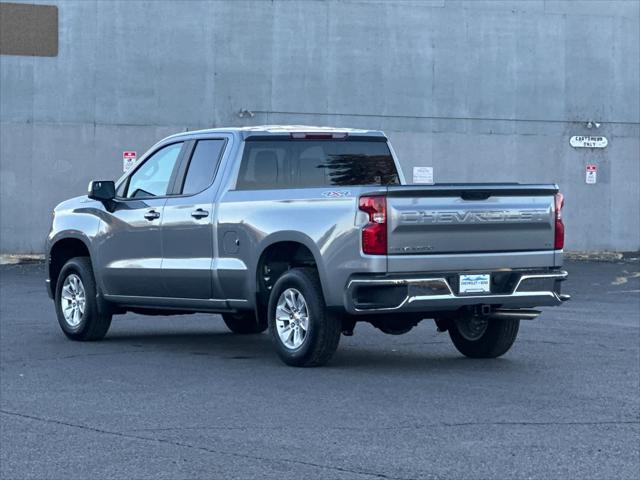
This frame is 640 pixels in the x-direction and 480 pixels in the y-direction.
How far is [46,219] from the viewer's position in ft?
101

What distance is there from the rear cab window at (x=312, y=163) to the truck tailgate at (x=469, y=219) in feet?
6.20

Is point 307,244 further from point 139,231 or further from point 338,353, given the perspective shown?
point 139,231

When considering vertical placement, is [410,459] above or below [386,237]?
below

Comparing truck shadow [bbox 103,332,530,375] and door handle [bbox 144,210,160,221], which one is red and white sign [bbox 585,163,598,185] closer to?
truck shadow [bbox 103,332,530,375]

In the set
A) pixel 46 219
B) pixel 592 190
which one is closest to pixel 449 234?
pixel 46 219

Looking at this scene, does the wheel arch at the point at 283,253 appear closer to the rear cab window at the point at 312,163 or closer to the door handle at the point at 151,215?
the rear cab window at the point at 312,163

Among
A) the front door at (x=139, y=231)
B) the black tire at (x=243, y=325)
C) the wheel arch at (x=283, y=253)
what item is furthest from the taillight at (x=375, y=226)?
the black tire at (x=243, y=325)

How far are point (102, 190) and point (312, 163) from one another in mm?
2202

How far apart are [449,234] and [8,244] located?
68.9ft

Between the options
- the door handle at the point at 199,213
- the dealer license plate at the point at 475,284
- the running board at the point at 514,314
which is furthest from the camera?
the door handle at the point at 199,213

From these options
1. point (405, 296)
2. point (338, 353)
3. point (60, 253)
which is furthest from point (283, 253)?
point (60, 253)

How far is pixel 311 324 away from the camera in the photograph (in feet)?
37.2

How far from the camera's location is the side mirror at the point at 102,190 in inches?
535

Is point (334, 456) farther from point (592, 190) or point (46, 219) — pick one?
point (592, 190)
